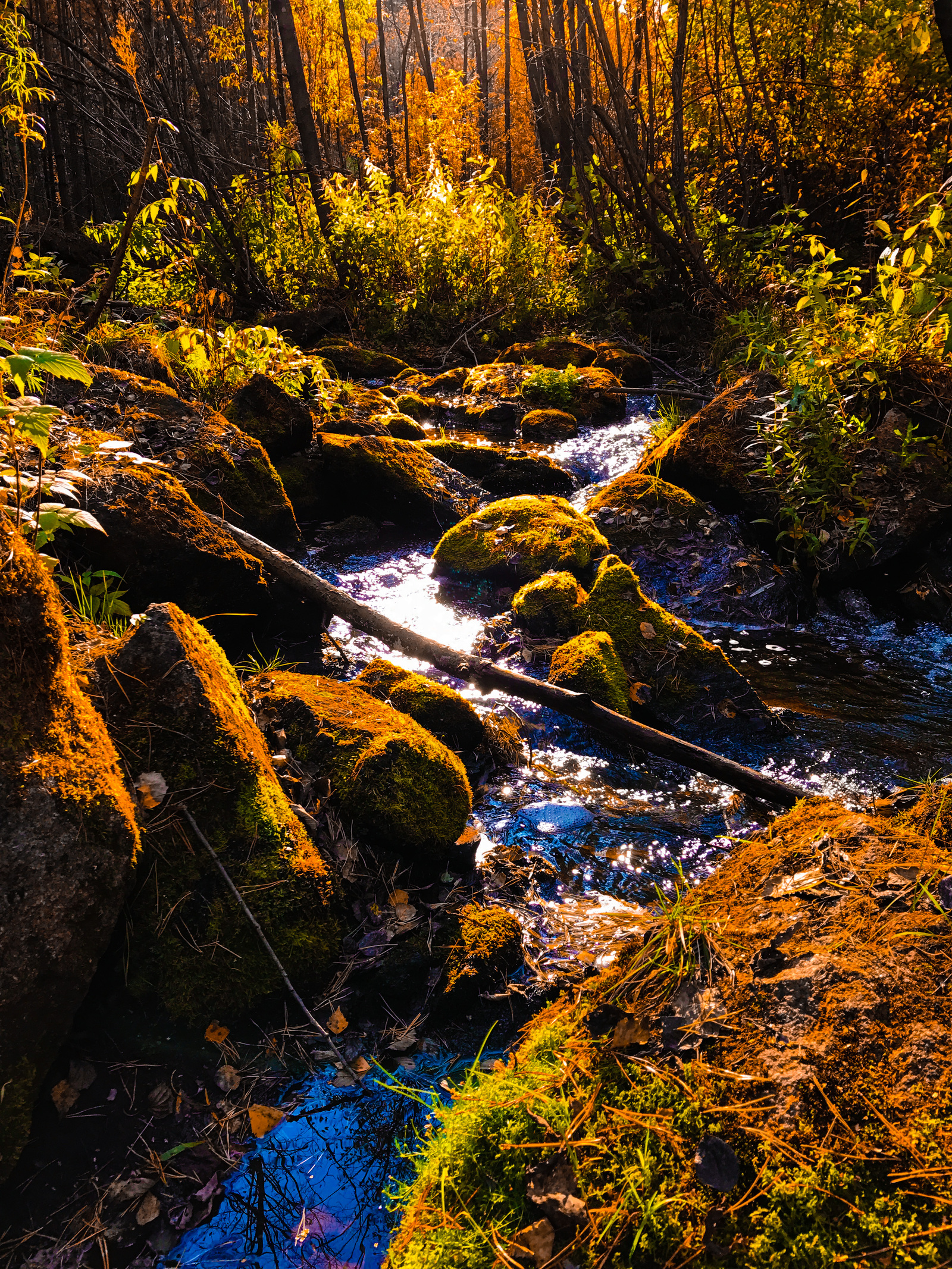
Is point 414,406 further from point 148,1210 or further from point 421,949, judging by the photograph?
point 148,1210

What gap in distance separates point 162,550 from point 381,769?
214 cm

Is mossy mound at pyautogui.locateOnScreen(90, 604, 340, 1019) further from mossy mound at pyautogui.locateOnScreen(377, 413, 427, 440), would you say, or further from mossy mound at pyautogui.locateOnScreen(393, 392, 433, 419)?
mossy mound at pyautogui.locateOnScreen(393, 392, 433, 419)

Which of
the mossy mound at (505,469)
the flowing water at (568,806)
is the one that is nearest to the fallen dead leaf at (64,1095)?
the flowing water at (568,806)

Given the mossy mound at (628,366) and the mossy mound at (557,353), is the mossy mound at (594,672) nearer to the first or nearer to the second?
the mossy mound at (628,366)

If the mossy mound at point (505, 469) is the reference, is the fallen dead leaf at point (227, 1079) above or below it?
below

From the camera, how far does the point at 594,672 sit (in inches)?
177

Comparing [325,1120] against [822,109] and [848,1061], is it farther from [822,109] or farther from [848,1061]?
[822,109]

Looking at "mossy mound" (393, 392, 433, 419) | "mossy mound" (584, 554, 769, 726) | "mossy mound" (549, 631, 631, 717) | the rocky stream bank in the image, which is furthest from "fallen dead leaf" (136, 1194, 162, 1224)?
"mossy mound" (393, 392, 433, 419)

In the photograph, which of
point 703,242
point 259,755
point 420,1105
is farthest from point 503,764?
point 703,242

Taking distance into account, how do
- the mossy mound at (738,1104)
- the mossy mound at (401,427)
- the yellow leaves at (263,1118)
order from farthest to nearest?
the mossy mound at (401,427)
the yellow leaves at (263,1118)
the mossy mound at (738,1104)

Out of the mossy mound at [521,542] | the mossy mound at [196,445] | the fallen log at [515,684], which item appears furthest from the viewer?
the mossy mound at [521,542]

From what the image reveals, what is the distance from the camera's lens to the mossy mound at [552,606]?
536 centimetres

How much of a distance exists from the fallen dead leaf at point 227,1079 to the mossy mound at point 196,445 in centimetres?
391

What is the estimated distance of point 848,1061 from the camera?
4.92 ft
